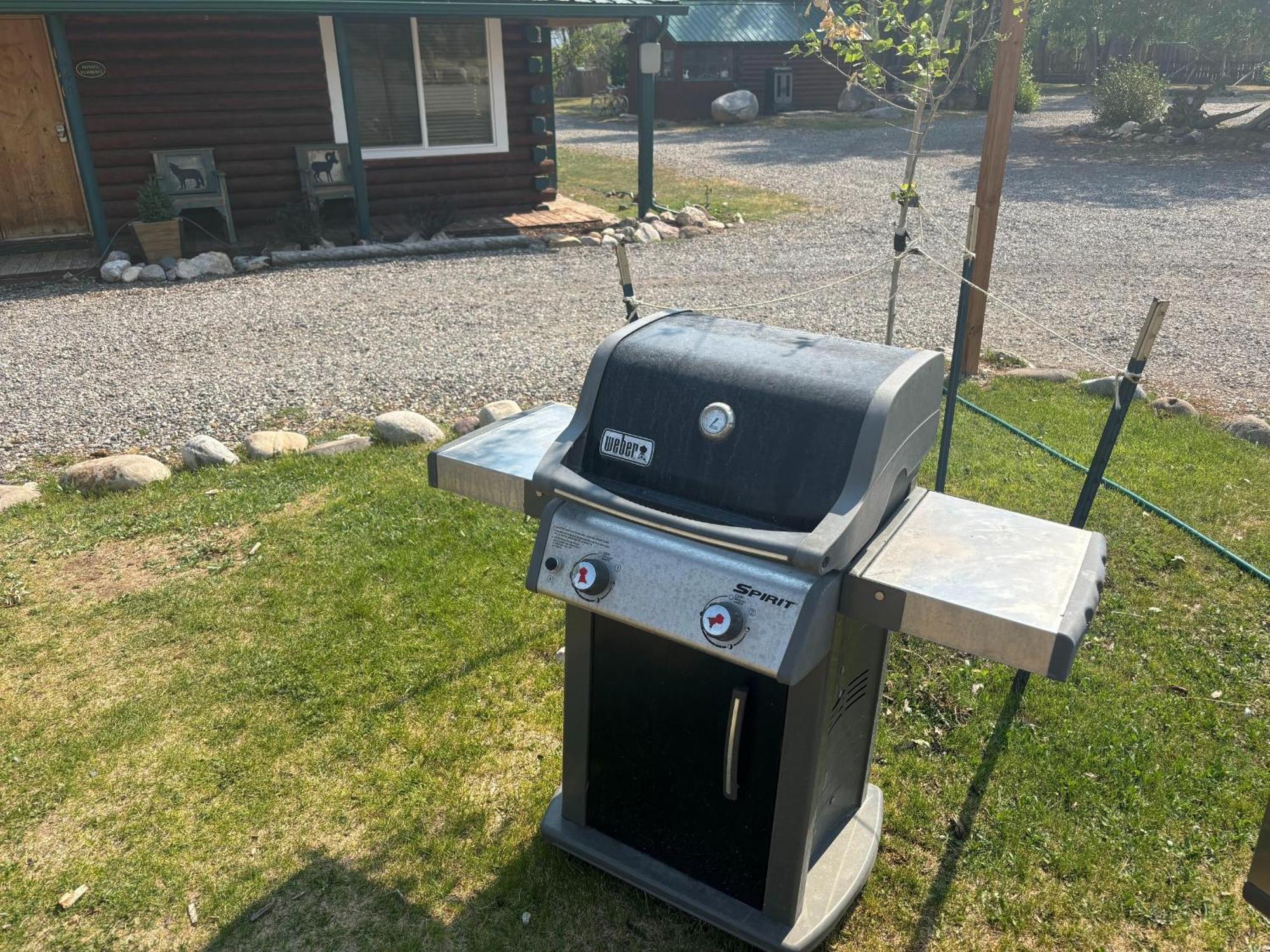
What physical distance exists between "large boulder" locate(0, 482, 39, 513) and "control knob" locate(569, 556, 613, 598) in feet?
13.2

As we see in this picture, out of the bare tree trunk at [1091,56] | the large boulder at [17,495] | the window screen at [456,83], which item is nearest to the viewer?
the large boulder at [17,495]

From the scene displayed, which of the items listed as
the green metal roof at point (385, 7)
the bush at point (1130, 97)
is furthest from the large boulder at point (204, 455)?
the bush at point (1130, 97)

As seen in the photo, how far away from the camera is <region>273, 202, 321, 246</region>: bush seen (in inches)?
401

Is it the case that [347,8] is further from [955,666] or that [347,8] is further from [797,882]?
[797,882]

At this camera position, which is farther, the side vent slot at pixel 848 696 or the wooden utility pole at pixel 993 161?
the wooden utility pole at pixel 993 161

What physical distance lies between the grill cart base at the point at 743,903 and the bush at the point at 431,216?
29.1 feet

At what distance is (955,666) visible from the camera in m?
3.65

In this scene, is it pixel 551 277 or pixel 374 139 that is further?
pixel 374 139

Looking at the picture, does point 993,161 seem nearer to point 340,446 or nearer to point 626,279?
point 626,279

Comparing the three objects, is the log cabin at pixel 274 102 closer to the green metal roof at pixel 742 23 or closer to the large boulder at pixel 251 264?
Result: the large boulder at pixel 251 264

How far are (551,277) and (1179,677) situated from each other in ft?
22.9

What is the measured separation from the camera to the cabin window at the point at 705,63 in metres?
24.1

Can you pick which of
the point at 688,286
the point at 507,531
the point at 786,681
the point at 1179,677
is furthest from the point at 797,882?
the point at 688,286

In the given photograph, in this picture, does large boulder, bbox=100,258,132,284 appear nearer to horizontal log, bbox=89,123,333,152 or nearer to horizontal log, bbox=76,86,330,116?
horizontal log, bbox=89,123,333,152
